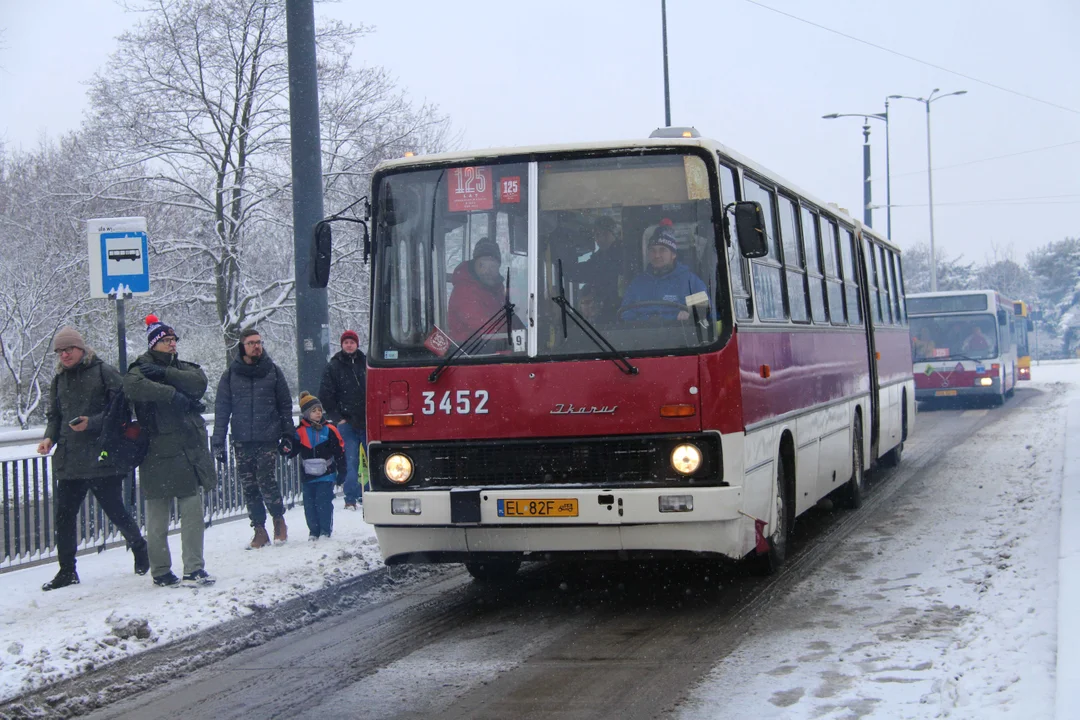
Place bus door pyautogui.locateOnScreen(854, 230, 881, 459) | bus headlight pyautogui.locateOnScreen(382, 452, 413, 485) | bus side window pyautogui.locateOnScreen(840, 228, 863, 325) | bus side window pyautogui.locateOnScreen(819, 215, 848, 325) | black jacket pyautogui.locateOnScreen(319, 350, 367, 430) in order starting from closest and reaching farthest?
bus headlight pyautogui.locateOnScreen(382, 452, 413, 485) → bus side window pyautogui.locateOnScreen(819, 215, 848, 325) → black jacket pyautogui.locateOnScreen(319, 350, 367, 430) → bus side window pyautogui.locateOnScreen(840, 228, 863, 325) → bus door pyautogui.locateOnScreen(854, 230, 881, 459)

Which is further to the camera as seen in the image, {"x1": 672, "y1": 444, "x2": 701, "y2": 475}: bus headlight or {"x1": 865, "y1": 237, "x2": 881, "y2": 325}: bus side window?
{"x1": 865, "y1": 237, "x2": 881, "y2": 325}: bus side window

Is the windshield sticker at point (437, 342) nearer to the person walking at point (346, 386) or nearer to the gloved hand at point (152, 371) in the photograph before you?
the gloved hand at point (152, 371)

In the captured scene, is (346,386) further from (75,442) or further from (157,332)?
(75,442)

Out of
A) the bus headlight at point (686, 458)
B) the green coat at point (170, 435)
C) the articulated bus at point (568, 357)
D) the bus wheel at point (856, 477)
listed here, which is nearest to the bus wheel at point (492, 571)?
the articulated bus at point (568, 357)

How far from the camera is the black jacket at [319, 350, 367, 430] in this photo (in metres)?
12.5

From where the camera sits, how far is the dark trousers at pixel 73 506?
9445 mm

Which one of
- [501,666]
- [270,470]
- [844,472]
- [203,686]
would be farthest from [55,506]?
[844,472]

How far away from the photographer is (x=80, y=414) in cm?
947

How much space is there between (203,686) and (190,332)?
93.1 feet

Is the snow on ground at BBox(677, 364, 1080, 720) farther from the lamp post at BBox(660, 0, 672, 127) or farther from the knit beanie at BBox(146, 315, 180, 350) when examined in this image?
the lamp post at BBox(660, 0, 672, 127)

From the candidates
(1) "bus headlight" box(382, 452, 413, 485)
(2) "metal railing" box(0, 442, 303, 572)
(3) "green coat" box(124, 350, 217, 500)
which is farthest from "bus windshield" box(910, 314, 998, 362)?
(1) "bus headlight" box(382, 452, 413, 485)

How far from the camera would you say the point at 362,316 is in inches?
1147

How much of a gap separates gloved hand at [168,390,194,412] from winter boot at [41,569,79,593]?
1517 mm

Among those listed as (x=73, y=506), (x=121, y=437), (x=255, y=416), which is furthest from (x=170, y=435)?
(x=255, y=416)
